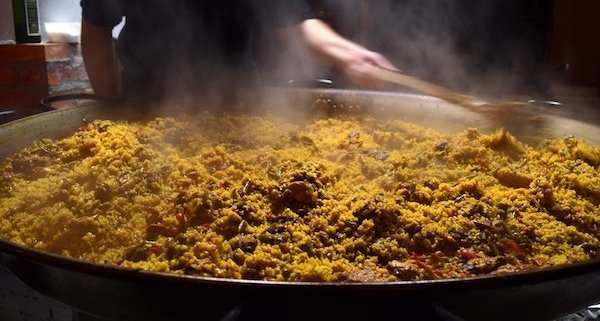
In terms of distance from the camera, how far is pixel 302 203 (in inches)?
53.4

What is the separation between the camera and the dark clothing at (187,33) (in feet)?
8.97

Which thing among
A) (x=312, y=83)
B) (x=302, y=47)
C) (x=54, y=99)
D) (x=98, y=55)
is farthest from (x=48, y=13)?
(x=312, y=83)

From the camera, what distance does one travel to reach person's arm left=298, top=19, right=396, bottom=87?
197 cm

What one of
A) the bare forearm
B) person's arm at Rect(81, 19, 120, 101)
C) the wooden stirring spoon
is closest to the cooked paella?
the wooden stirring spoon

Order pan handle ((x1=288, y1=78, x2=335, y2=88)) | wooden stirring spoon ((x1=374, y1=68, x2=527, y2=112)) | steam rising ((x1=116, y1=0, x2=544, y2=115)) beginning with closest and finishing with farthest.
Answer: wooden stirring spoon ((x1=374, y1=68, x2=527, y2=112)) < pan handle ((x1=288, y1=78, x2=335, y2=88)) < steam rising ((x1=116, y1=0, x2=544, y2=115))

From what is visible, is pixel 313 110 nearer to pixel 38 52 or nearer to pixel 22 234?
pixel 22 234

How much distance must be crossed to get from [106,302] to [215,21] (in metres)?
2.25

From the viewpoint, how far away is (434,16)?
A: 5.06 meters

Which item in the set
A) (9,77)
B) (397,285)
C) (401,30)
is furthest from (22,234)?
(401,30)

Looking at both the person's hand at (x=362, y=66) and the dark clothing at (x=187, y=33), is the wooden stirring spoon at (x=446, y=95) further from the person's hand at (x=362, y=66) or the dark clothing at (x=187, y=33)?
the dark clothing at (x=187, y=33)

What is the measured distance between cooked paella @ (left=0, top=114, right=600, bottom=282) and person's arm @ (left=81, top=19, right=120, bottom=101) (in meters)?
0.92

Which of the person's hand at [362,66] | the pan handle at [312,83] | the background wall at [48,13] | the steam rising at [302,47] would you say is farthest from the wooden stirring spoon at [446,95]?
the background wall at [48,13]

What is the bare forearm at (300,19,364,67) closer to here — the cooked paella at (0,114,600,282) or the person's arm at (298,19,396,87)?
the person's arm at (298,19,396,87)

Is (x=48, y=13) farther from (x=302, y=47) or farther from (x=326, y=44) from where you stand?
(x=326, y=44)
